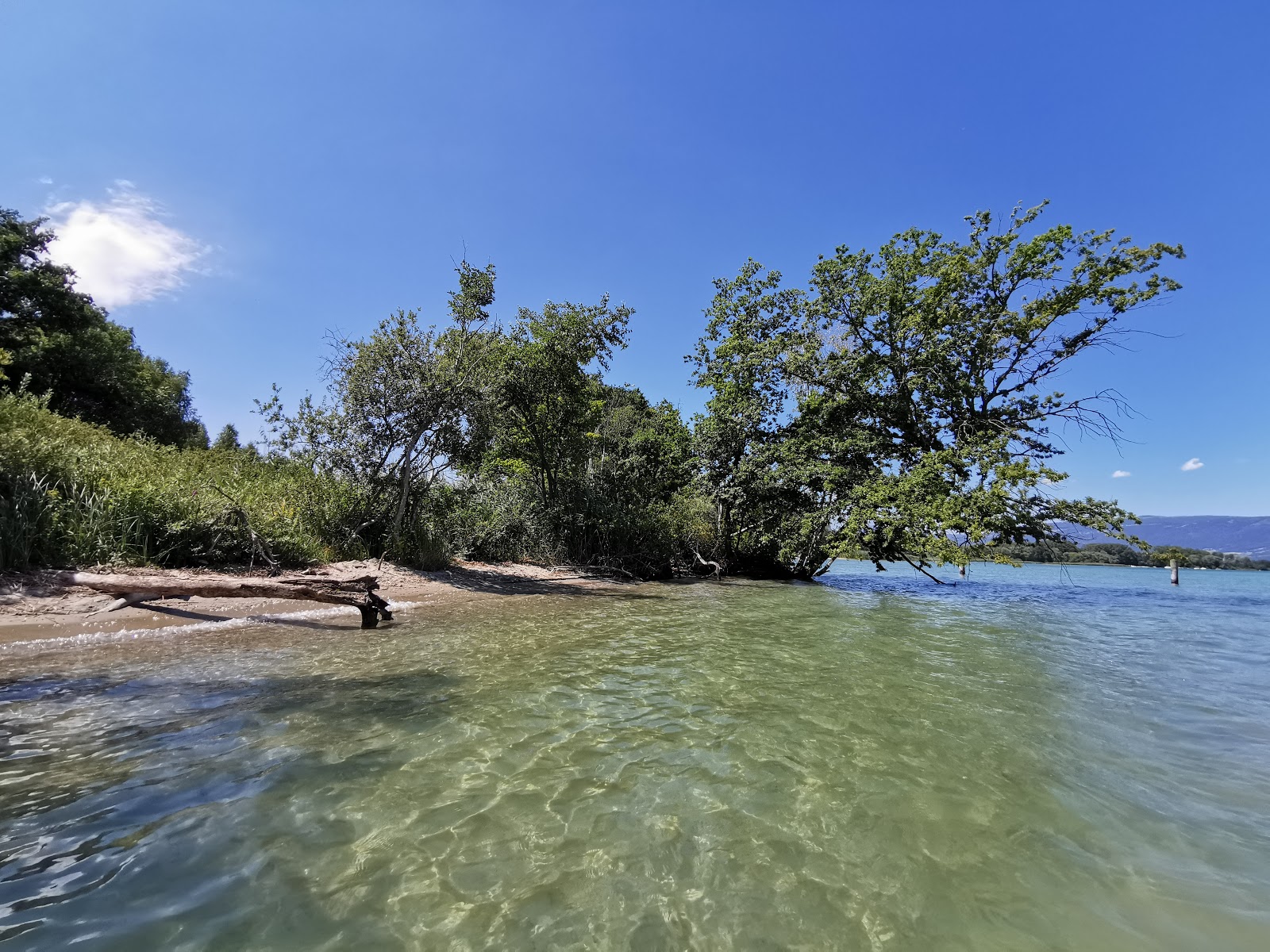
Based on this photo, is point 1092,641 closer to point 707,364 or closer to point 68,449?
point 707,364

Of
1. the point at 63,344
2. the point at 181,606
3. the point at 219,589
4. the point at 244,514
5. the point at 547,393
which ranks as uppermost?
the point at 63,344

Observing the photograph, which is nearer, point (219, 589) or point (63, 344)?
point (219, 589)

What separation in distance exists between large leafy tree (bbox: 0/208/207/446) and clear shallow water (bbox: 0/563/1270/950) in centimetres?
3082

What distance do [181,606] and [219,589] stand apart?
141cm

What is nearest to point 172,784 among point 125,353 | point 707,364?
point 707,364

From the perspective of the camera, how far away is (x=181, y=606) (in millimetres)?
8398

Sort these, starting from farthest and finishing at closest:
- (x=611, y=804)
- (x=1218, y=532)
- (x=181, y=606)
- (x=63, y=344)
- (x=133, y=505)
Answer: (x=1218, y=532)
(x=63, y=344)
(x=133, y=505)
(x=181, y=606)
(x=611, y=804)

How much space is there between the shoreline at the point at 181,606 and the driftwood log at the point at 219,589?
151 mm

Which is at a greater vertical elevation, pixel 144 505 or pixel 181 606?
pixel 144 505

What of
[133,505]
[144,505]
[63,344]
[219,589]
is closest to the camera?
[219,589]

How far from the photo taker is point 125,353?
103 feet

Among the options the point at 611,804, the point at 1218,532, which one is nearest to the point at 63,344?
the point at 611,804

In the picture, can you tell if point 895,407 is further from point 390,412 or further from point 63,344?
point 63,344

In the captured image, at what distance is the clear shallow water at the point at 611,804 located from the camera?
7.54 feet
